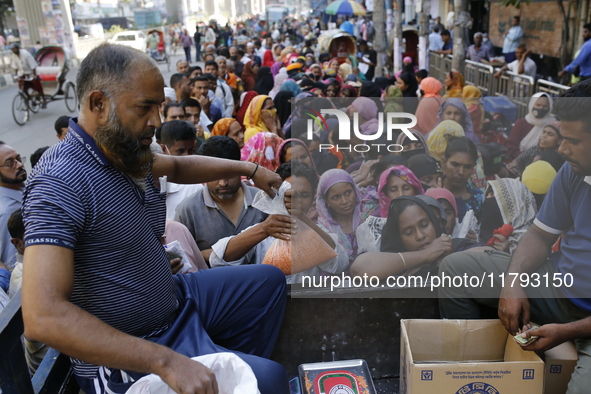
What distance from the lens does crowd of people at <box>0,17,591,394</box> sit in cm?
149

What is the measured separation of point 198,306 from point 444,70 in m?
13.1

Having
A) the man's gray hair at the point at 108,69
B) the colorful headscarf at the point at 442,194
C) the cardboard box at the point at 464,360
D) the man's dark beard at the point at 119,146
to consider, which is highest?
the man's gray hair at the point at 108,69

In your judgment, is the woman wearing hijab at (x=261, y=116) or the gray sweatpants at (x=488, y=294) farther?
the woman wearing hijab at (x=261, y=116)

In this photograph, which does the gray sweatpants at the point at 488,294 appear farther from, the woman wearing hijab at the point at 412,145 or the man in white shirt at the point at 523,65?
the man in white shirt at the point at 523,65

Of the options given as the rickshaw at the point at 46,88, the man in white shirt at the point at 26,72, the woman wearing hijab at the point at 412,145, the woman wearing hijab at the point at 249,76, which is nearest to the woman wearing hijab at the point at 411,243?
the woman wearing hijab at the point at 412,145

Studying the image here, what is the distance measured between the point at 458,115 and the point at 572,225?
81 cm

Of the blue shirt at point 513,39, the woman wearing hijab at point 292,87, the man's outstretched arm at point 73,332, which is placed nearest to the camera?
the man's outstretched arm at point 73,332

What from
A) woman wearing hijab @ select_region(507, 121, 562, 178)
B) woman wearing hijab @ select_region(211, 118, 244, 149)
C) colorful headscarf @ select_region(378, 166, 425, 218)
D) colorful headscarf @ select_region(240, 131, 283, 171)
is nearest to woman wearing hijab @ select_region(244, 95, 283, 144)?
woman wearing hijab @ select_region(211, 118, 244, 149)

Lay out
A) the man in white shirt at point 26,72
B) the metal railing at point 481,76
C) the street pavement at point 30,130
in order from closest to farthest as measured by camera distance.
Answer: the metal railing at point 481,76, the street pavement at point 30,130, the man in white shirt at point 26,72

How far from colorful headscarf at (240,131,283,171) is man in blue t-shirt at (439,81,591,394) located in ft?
8.37

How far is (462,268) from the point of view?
238 cm

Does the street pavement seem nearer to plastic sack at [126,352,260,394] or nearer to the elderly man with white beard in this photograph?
the elderly man with white beard

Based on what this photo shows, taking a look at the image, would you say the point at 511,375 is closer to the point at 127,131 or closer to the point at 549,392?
the point at 549,392

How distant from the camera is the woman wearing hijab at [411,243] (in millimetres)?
2461
